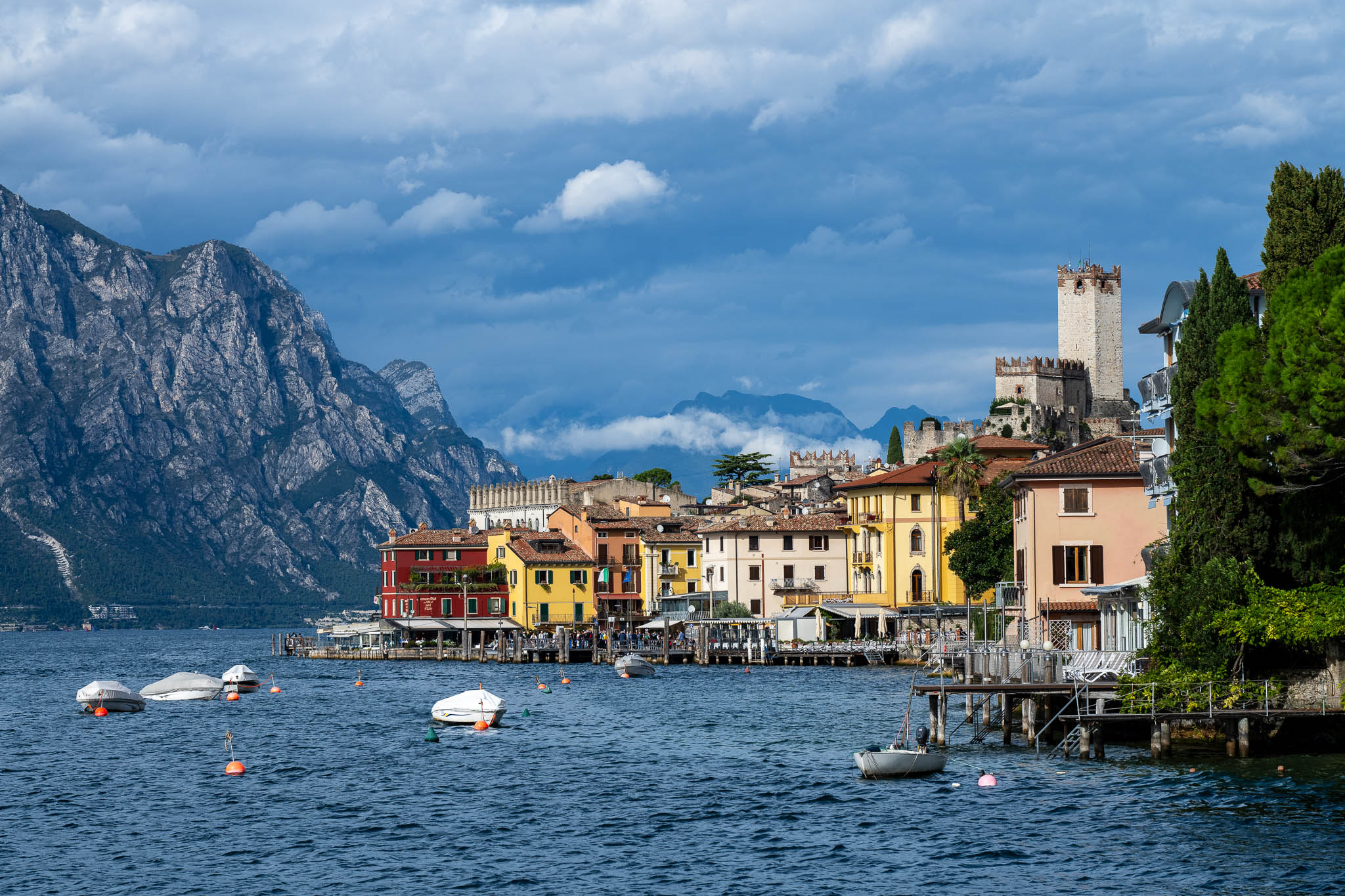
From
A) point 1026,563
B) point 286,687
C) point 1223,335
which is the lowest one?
point 286,687

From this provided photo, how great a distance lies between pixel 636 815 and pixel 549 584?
104 metres

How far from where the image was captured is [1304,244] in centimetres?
4747

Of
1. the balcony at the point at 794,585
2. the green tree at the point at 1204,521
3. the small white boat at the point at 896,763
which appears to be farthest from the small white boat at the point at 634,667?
the small white boat at the point at 896,763

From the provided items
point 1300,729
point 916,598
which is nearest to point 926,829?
point 1300,729

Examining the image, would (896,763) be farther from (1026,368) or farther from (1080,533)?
(1026,368)

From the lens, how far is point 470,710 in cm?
7031

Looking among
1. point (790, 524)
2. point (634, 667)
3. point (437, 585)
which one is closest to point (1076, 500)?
point (634, 667)

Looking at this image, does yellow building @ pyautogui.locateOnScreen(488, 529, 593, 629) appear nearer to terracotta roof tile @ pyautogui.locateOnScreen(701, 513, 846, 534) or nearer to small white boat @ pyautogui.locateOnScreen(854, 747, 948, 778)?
terracotta roof tile @ pyautogui.locateOnScreen(701, 513, 846, 534)

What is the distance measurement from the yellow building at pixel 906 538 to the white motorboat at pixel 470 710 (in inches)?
2135

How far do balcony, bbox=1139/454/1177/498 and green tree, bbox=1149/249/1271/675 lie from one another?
6209mm

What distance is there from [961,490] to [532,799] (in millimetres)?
72253

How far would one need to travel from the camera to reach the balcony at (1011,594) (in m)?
66.1

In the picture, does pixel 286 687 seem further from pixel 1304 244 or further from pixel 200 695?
pixel 1304 244

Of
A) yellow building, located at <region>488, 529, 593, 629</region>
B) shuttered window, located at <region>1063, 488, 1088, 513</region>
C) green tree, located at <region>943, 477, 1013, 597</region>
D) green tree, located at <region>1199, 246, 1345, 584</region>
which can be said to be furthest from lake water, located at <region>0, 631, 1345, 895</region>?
yellow building, located at <region>488, 529, 593, 629</region>
